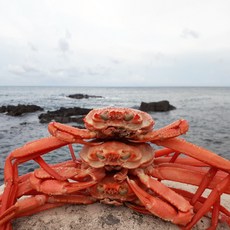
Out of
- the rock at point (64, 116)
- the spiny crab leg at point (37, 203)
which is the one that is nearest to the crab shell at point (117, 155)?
the spiny crab leg at point (37, 203)

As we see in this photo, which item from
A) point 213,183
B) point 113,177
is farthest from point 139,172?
point 213,183

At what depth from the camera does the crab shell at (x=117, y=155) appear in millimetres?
3354

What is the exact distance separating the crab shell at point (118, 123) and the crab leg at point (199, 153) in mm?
330

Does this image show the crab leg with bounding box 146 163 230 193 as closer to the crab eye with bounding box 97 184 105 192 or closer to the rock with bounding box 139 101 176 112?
the crab eye with bounding box 97 184 105 192

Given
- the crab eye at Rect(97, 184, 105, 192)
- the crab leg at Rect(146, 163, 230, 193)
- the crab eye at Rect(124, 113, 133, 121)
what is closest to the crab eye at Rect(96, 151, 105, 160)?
the crab eye at Rect(97, 184, 105, 192)

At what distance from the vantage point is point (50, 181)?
3559 mm

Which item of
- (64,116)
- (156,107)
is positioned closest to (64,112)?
(64,116)

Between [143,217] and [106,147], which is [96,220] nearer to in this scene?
[143,217]

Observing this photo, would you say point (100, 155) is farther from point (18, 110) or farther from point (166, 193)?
point (18, 110)

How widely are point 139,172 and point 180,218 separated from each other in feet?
2.22

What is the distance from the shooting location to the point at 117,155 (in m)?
3.34

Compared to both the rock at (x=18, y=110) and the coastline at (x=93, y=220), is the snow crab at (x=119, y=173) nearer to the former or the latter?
the coastline at (x=93, y=220)

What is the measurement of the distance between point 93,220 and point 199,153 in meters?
1.43

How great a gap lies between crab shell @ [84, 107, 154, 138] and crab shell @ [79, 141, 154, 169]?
0.13 m
